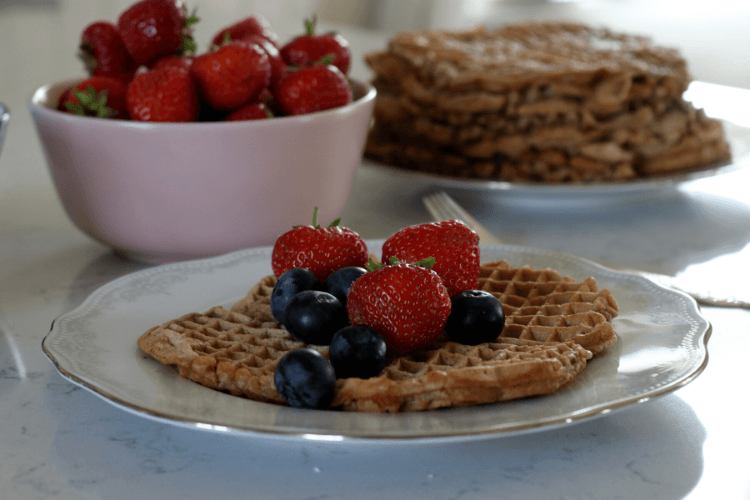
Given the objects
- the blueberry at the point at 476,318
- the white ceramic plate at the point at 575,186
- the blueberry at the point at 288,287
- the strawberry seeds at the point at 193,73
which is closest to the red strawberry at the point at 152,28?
the strawberry seeds at the point at 193,73

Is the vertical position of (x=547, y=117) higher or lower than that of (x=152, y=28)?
lower

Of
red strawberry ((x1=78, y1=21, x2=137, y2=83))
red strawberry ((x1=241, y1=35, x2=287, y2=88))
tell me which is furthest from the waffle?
red strawberry ((x1=78, y1=21, x2=137, y2=83))

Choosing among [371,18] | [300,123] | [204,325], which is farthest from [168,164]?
[371,18]

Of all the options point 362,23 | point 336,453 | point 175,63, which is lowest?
point 362,23

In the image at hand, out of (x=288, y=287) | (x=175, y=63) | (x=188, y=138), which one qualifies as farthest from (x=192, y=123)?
(x=288, y=287)

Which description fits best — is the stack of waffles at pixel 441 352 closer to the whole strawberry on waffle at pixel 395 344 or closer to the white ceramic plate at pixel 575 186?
the whole strawberry on waffle at pixel 395 344

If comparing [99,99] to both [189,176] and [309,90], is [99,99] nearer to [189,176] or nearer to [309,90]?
[189,176]

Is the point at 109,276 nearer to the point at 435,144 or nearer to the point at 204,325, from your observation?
the point at 204,325
